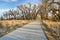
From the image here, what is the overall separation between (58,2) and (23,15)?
59.6 m

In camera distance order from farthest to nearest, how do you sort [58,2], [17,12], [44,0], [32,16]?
[17,12]
[32,16]
[44,0]
[58,2]

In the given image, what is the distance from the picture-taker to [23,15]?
81.9 meters

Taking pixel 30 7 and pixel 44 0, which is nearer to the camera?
pixel 44 0

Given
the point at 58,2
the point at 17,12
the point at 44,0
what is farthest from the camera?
the point at 17,12

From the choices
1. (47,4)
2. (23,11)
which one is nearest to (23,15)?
(23,11)

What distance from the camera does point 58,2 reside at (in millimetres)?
22875

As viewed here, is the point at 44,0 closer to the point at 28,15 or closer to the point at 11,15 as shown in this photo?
the point at 28,15

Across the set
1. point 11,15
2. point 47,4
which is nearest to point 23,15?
point 11,15

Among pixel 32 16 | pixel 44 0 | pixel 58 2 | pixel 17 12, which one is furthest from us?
pixel 17 12

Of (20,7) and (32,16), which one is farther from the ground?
(20,7)

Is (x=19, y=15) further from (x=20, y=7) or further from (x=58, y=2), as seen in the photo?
(x=58, y=2)

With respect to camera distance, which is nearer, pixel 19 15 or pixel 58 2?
pixel 58 2

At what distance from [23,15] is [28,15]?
3.05m

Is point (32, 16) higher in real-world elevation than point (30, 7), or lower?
lower
